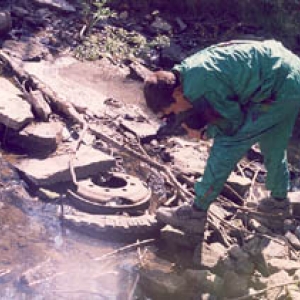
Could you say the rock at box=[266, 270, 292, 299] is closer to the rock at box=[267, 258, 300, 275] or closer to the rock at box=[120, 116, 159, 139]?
the rock at box=[267, 258, 300, 275]

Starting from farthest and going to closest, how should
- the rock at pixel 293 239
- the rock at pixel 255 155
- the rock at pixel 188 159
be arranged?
the rock at pixel 255 155 → the rock at pixel 188 159 → the rock at pixel 293 239

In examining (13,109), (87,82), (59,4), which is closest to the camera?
(13,109)

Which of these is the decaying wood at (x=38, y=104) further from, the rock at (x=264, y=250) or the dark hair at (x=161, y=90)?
the rock at (x=264, y=250)

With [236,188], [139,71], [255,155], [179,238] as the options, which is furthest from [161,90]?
[139,71]

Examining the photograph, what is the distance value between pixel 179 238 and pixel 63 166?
1.30 metres

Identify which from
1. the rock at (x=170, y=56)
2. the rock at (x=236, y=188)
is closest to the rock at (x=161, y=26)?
the rock at (x=170, y=56)

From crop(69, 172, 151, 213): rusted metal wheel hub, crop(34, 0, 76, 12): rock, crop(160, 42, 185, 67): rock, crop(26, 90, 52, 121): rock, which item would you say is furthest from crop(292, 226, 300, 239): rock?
crop(34, 0, 76, 12): rock

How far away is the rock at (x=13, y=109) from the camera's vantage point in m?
5.71

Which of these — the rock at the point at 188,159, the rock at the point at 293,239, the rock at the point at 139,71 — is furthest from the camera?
the rock at the point at 139,71

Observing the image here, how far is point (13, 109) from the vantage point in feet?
19.3

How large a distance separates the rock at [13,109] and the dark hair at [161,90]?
79.1 inches

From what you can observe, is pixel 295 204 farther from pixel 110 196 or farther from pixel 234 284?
pixel 110 196

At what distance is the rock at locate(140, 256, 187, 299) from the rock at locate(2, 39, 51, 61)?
383 cm

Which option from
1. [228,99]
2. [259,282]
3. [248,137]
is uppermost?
[228,99]
